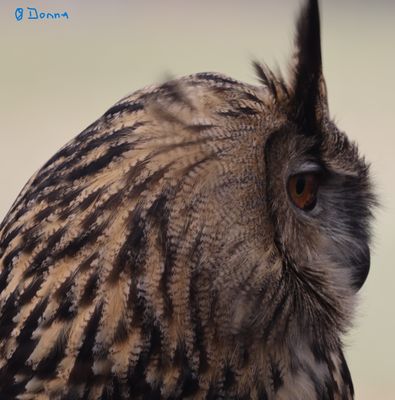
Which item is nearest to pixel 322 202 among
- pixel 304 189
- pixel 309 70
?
pixel 304 189

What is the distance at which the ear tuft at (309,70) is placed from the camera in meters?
1.76

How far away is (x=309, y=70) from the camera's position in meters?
1.80

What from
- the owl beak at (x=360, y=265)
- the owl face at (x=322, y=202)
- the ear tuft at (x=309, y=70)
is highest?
the ear tuft at (x=309, y=70)

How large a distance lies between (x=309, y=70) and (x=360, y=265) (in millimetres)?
438

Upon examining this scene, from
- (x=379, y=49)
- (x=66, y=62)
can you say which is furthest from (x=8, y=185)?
(x=379, y=49)

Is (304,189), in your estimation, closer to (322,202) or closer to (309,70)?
(322,202)

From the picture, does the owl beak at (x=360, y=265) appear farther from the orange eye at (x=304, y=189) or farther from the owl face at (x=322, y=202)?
the orange eye at (x=304, y=189)

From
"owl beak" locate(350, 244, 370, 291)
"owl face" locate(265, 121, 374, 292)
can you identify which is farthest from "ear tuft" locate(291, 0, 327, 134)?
"owl beak" locate(350, 244, 370, 291)

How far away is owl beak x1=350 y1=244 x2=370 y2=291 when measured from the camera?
1944 millimetres

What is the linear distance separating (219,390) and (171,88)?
0.53m

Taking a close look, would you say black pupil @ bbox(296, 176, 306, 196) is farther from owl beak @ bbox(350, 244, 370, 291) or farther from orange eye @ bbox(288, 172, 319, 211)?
owl beak @ bbox(350, 244, 370, 291)

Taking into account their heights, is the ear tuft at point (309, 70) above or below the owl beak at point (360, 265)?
above

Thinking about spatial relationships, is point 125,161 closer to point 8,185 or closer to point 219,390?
point 219,390

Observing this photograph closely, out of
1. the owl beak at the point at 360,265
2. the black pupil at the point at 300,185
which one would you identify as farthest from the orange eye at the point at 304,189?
the owl beak at the point at 360,265
